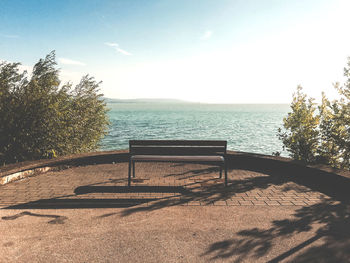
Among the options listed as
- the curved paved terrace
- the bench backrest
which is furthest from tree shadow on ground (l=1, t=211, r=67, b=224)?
the bench backrest

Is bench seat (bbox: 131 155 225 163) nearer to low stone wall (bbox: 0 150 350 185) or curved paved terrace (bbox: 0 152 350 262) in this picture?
curved paved terrace (bbox: 0 152 350 262)

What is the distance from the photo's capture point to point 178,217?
3.89 meters

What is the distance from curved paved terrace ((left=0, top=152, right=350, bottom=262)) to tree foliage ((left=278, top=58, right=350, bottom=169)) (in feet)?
6.50

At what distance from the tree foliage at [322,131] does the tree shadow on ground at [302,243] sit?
11.9ft

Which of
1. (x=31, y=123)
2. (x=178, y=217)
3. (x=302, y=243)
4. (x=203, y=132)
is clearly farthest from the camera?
(x=203, y=132)

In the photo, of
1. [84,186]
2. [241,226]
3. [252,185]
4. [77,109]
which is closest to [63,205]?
[84,186]

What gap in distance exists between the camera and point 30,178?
5.90 meters

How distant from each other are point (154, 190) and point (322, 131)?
18.7 feet

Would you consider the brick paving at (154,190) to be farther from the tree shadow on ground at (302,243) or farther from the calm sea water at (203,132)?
the calm sea water at (203,132)

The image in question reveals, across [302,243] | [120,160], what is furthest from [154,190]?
[120,160]

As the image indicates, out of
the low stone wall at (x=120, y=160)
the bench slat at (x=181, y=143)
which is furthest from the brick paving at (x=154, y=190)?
the bench slat at (x=181, y=143)

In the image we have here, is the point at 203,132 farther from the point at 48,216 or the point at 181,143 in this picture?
the point at 48,216

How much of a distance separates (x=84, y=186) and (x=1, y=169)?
2116 mm

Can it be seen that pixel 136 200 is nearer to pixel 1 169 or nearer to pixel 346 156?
pixel 1 169
